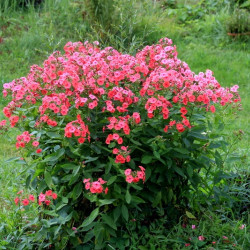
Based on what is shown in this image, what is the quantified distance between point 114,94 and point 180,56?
5240 millimetres

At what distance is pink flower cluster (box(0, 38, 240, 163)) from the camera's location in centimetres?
266

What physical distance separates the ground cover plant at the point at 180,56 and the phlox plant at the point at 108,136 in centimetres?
14

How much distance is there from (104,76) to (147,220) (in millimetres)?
991

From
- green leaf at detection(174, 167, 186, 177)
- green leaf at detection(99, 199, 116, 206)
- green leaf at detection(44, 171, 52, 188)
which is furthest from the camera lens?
green leaf at detection(174, 167, 186, 177)

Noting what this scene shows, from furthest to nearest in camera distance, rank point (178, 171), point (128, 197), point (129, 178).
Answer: point (178, 171) < point (128, 197) < point (129, 178)

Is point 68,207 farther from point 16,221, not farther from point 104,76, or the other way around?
point 104,76

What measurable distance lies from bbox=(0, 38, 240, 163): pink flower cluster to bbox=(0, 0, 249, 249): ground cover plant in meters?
0.26

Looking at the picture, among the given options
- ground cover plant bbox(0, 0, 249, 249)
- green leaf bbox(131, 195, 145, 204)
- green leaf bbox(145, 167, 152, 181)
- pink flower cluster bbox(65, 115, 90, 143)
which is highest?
pink flower cluster bbox(65, 115, 90, 143)

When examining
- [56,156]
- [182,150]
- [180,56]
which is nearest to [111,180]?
[56,156]

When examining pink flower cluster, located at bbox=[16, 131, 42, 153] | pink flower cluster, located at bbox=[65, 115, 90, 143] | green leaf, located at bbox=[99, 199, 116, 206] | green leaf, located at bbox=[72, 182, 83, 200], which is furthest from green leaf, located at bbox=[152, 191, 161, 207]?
pink flower cluster, located at bbox=[16, 131, 42, 153]

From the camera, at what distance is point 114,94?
8.91 feet

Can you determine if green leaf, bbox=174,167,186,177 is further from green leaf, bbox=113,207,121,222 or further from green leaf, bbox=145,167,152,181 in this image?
green leaf, bbox=113,207,121,222

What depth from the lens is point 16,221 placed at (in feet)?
10.5

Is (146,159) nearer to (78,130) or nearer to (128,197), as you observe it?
(128,197)
